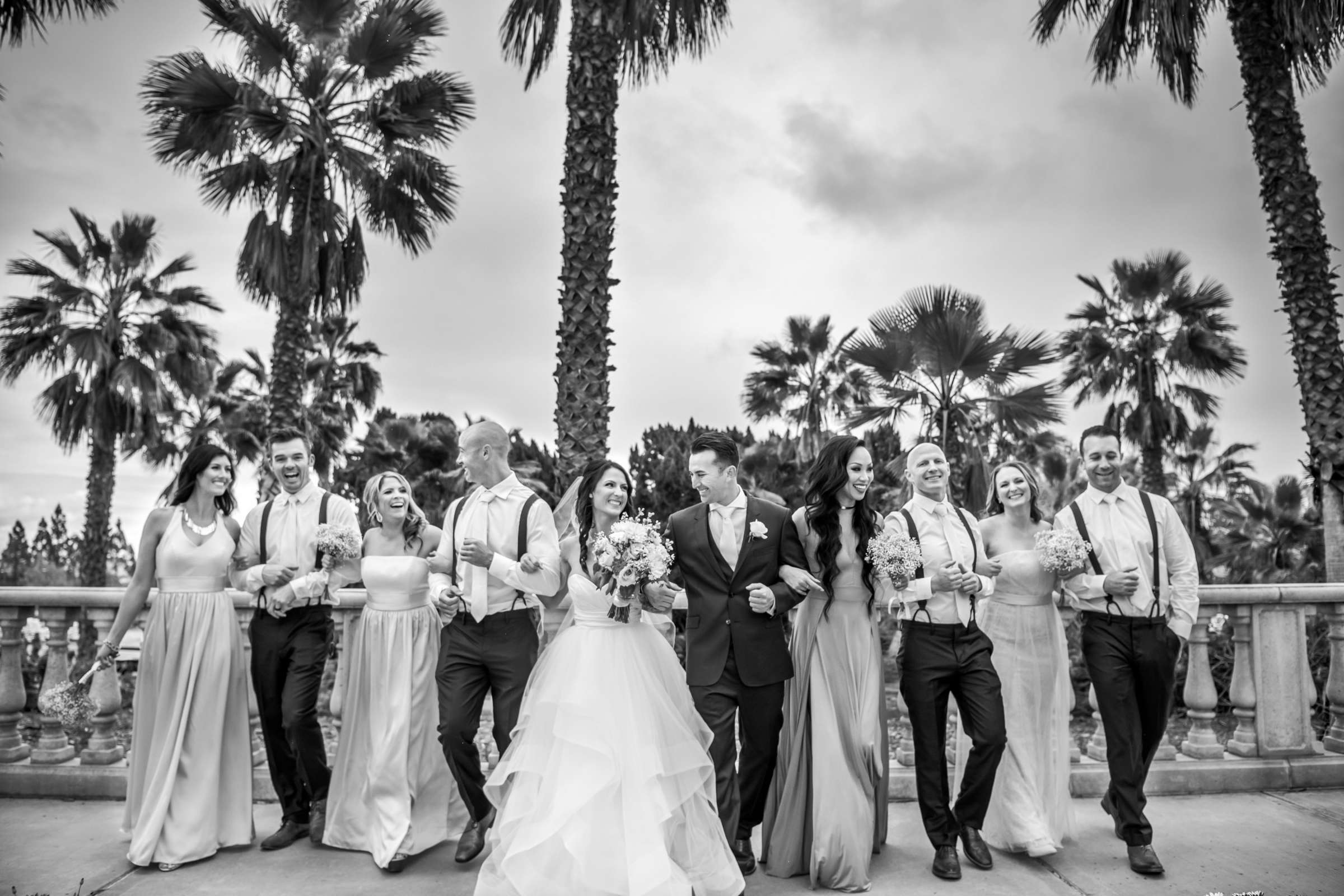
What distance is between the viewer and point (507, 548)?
16.0 ft

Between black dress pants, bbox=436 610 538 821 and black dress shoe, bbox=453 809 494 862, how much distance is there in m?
0.05

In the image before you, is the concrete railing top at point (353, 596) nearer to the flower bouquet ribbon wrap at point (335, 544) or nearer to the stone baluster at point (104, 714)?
the stone baluster at point (104, 714)

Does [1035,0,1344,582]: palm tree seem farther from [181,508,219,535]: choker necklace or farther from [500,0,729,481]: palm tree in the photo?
[181,508,219,535]: choker necklace

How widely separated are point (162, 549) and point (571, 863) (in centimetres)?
299

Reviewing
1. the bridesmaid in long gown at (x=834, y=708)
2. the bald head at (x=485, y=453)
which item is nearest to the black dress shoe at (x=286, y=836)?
the bald head at (x=485, y=453)

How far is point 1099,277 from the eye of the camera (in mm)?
21703

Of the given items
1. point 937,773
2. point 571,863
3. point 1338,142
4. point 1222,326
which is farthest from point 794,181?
point 571,863

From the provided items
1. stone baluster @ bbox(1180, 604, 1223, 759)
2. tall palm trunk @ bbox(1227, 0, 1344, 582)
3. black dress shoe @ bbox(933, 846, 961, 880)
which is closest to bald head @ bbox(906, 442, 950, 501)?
black dress shoe @ bbox(933, 846, 961, 880)

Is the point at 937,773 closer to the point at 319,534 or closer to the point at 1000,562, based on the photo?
the point at 1000,562

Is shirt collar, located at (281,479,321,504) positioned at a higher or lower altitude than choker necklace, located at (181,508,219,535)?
higher

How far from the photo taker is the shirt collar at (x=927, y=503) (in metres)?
4.85

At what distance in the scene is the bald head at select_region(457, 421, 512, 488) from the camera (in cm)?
497

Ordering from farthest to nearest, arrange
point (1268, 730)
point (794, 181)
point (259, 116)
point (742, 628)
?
point (794, 181) → point (259, 116) → point (1268, 730) → point (742, 628)

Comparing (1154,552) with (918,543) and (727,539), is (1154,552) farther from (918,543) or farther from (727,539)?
(727,539)
